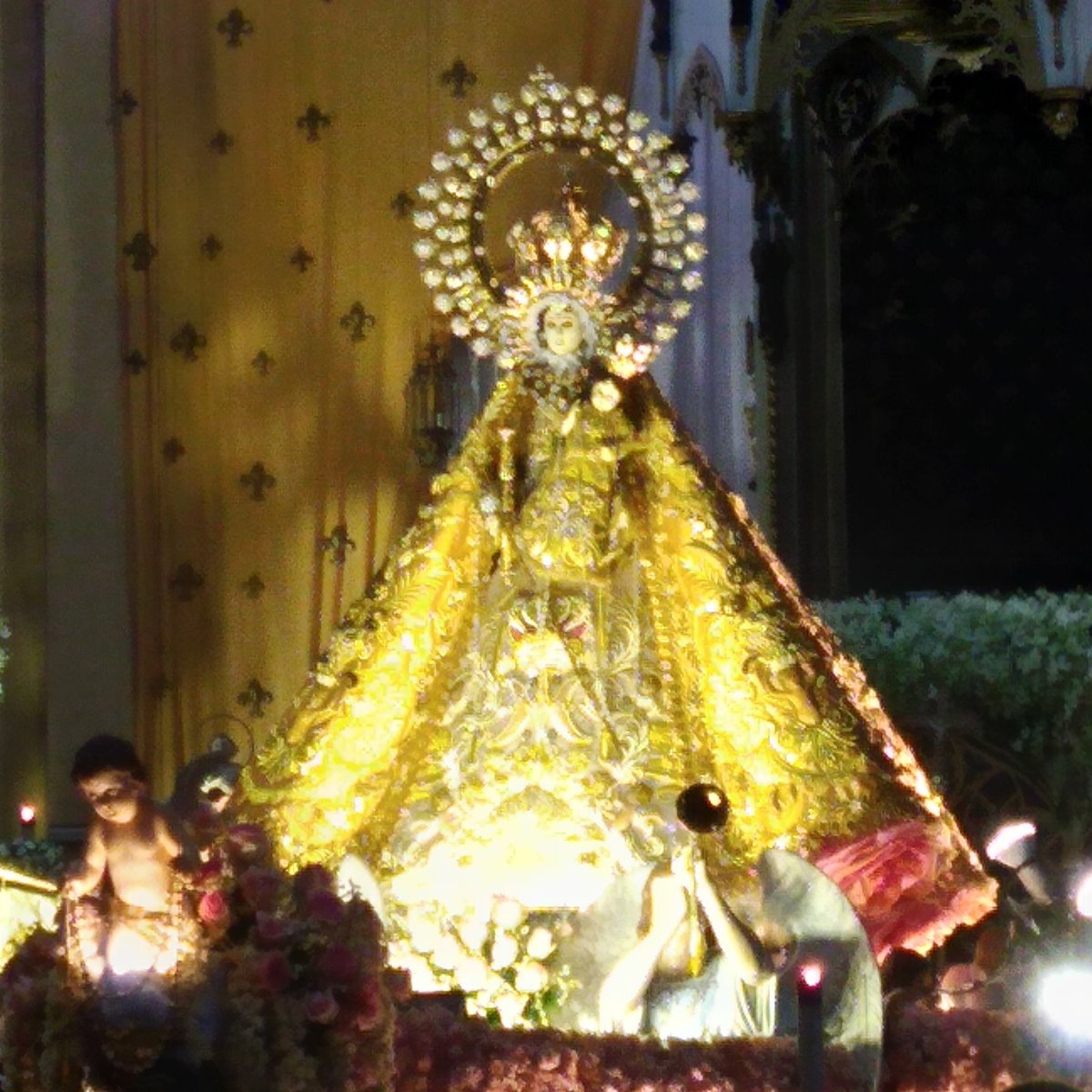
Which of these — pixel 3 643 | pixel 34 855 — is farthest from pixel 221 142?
pixel 34 855

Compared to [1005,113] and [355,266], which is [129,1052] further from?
[1005,113]

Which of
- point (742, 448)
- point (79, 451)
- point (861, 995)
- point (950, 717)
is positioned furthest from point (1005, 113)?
point (861, 995)

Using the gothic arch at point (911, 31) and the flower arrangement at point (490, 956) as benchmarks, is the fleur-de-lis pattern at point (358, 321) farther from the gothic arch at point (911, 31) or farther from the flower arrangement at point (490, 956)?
the flower arrangement at point (490, 956)

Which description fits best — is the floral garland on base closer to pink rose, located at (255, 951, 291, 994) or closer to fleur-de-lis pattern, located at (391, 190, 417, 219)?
pink rose, located at (255, 951, 291, 994)

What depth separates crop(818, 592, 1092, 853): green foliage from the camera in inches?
297

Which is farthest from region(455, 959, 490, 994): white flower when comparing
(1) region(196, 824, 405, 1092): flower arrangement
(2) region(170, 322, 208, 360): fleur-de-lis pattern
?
(2) region(170, 322, 208, 360): fleur-de-lis pattern

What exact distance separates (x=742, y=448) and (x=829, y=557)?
1.56ft

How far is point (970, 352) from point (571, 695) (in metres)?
2.93

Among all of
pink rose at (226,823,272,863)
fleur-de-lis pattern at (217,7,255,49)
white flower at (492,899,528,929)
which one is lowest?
white flower at (492,899,528,929)

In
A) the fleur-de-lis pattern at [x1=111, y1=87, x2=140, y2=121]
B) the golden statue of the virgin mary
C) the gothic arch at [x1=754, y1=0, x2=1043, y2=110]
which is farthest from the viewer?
the fleur-de-lis pattern at [x1=111, y1=87, x2=140, y2=121]

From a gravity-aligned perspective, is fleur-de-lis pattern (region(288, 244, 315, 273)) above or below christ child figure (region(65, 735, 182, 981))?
above

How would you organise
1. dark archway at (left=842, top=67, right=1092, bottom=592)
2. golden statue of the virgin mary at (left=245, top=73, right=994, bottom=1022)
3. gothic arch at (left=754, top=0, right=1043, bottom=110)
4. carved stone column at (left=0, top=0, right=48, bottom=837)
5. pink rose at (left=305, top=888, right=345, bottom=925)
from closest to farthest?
pink rose at (left=305, top=888, right=345, bottom=925) < golden statue of the virgin mary at (left=245, top=73, right=994, bottom=1022) < gothic arch at (left=754, top=0, right=1043, bottom=110) < carved stone column at (left=0, top=0, right=48, bottom=837) < dark archway at (left=842, top=67, right=1092, bottom=592)

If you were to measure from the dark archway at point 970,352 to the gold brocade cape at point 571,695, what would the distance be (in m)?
2.36

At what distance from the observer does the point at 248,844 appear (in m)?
4.53
